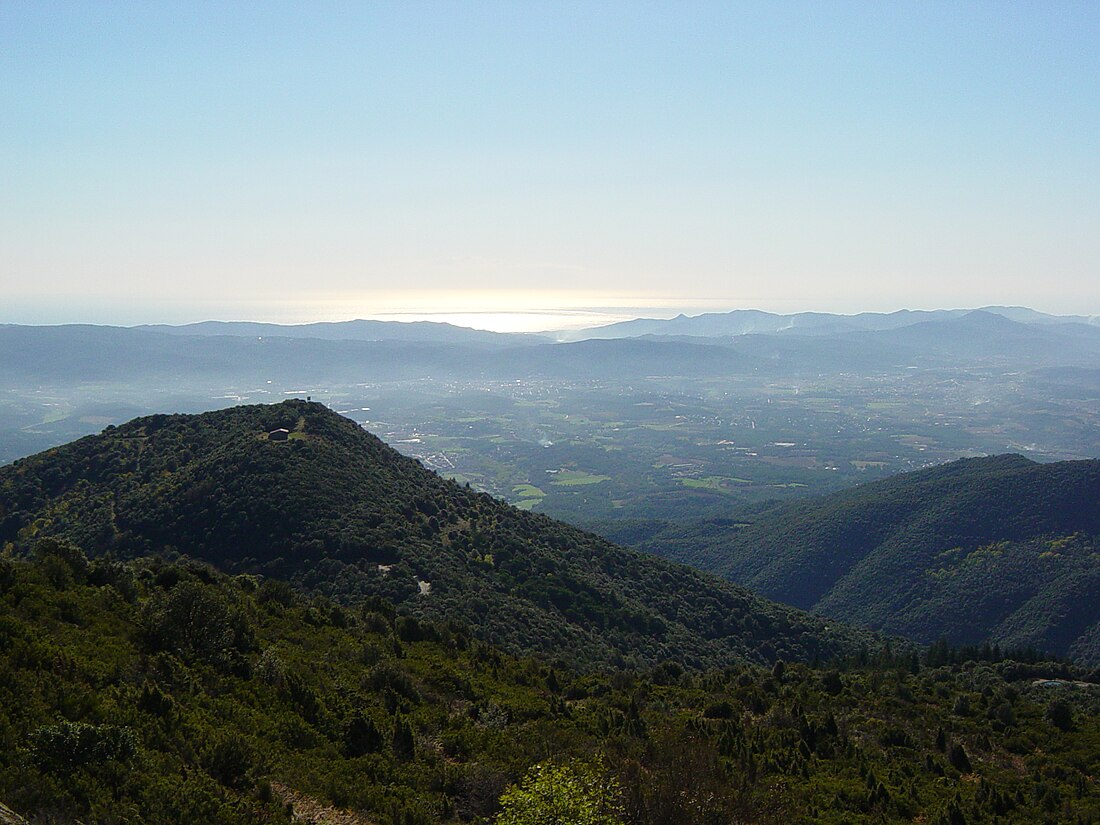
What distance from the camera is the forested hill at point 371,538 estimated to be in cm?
3619

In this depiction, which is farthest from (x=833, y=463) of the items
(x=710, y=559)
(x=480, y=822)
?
(x=480, y=822)

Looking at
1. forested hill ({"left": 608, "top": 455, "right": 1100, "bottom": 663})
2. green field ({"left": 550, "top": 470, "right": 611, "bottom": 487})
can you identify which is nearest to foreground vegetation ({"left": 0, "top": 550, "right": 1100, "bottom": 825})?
forested hill ({"left": 608, "top": 455, "right": 1100, "bottom": 663})

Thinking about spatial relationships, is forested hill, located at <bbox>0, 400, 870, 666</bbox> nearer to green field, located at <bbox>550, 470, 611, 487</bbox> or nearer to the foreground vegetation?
the foreground vegetation

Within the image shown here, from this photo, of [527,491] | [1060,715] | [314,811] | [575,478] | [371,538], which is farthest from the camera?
[575,478]

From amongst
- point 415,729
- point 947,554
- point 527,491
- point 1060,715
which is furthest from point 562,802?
point 527,491

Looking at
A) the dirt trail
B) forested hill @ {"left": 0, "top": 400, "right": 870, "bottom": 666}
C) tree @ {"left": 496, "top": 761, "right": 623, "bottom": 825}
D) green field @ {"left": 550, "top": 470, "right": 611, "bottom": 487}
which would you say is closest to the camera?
tree @ {"left": 496, "top": 761, "right": 623, "bottom": 825}

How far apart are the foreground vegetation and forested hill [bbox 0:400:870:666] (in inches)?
449

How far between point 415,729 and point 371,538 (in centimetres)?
2495

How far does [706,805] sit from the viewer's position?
9516 mm

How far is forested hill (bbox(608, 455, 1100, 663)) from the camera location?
61.7m

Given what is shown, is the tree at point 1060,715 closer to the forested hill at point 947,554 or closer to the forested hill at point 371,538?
the forested hill at point 371,538

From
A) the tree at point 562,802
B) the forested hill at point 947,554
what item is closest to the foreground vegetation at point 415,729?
the tree at point 562,802

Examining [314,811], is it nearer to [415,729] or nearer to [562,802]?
[562,802]

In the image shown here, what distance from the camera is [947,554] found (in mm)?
73812
